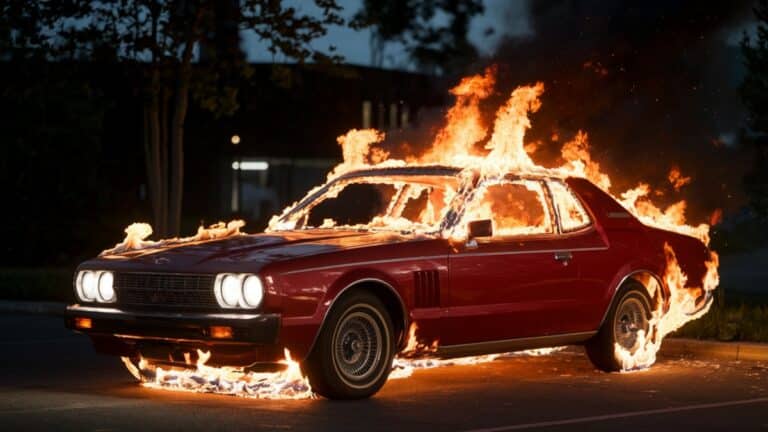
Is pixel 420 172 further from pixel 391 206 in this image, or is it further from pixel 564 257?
pixel 564 257

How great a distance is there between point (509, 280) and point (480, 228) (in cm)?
68

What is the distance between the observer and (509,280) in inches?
485

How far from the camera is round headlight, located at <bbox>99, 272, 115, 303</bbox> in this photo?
1145cm

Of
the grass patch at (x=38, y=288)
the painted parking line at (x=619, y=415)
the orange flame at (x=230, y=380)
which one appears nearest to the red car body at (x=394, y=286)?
the orange flame at (x=230, y=380)

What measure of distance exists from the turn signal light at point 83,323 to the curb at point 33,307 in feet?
31.4

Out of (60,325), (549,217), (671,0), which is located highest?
(671,0)

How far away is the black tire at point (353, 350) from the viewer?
11.0 metres

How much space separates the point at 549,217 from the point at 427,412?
3045 mm

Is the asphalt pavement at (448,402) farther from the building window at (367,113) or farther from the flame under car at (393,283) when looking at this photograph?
the building window at (367,113)

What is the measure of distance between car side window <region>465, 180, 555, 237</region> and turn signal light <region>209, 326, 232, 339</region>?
7.95 ft

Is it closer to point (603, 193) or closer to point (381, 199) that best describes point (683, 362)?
point (603, 193)

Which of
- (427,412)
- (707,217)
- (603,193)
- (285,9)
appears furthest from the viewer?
(285,9)

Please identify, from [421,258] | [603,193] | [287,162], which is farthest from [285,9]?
[287,162]

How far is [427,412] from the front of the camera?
35.1 feet
